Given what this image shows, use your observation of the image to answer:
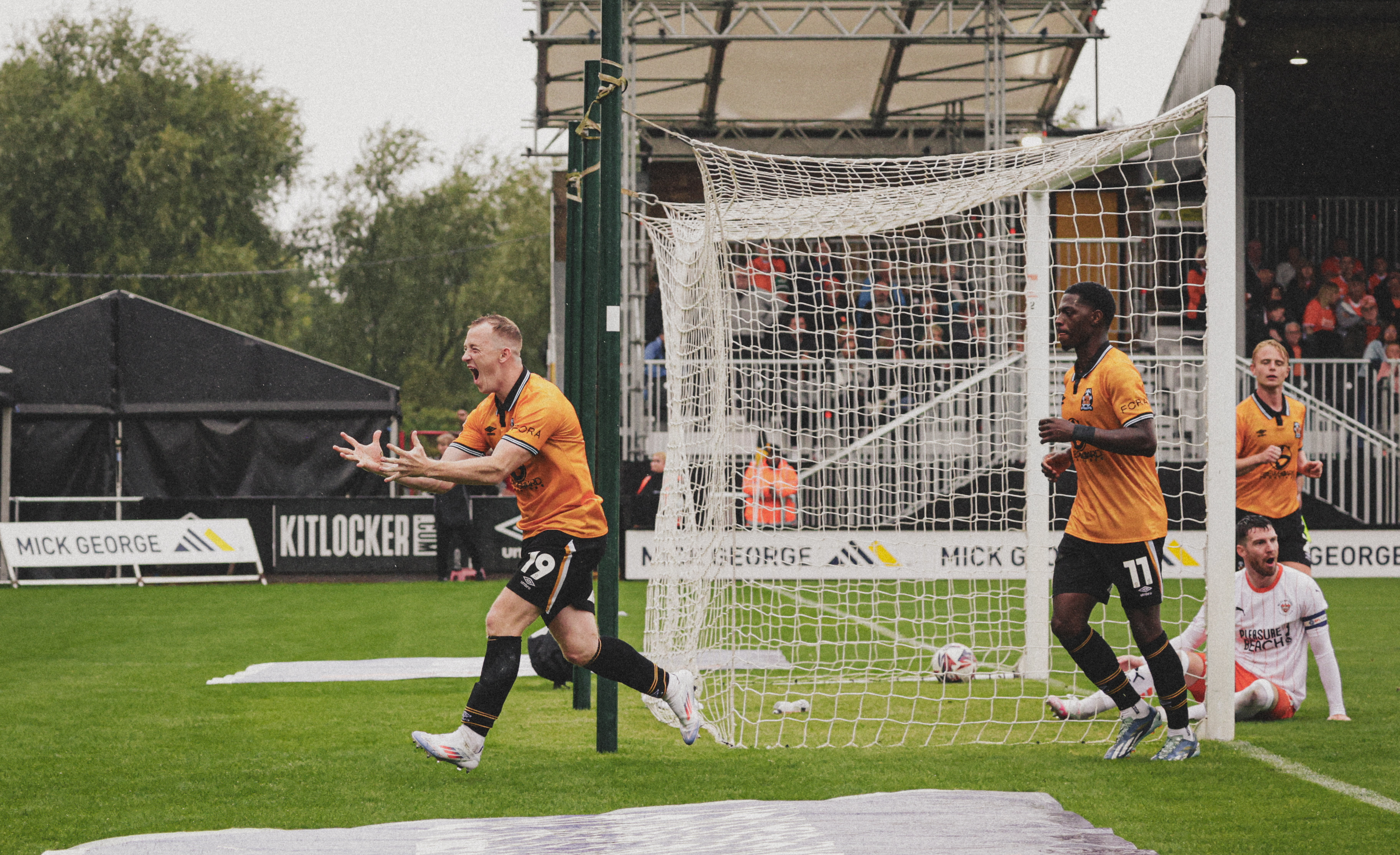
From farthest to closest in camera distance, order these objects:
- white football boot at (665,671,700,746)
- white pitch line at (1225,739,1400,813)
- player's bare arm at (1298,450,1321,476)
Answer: player's bare arm at (1298,450,1321,476), white football boot at (665,671,700,746), white pitch line at (1225,739,1400,813)

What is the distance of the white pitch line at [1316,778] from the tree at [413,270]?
153 ft

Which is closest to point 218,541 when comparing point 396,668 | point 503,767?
point 396,668

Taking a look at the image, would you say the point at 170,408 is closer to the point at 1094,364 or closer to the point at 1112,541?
the point at 1094,364

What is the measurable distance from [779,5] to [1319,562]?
11.5 meters

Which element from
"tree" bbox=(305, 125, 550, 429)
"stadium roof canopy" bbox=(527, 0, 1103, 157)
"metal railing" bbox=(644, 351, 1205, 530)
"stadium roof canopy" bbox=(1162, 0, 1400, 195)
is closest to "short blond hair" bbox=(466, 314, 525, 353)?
"metal railing" bbox=(644, 351, 1205, 530)

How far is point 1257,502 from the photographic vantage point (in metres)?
8.38

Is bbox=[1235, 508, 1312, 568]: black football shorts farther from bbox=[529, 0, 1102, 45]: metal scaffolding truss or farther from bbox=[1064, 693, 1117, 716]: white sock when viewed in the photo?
bbox=[529, 0, 1102, 45]: metal scaffolding truss

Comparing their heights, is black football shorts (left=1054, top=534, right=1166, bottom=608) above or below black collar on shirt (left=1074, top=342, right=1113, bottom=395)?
below

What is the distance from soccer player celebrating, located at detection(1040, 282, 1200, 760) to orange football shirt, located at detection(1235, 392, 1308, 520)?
2.45 m

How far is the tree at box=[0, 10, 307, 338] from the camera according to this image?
1576 inches

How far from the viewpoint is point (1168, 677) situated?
243 inches

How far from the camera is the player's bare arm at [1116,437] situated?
229 inches

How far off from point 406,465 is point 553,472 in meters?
0.80

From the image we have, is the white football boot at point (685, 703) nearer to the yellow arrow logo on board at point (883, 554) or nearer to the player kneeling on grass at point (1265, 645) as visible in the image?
the player kneeling on grass at point (1265, 645)
